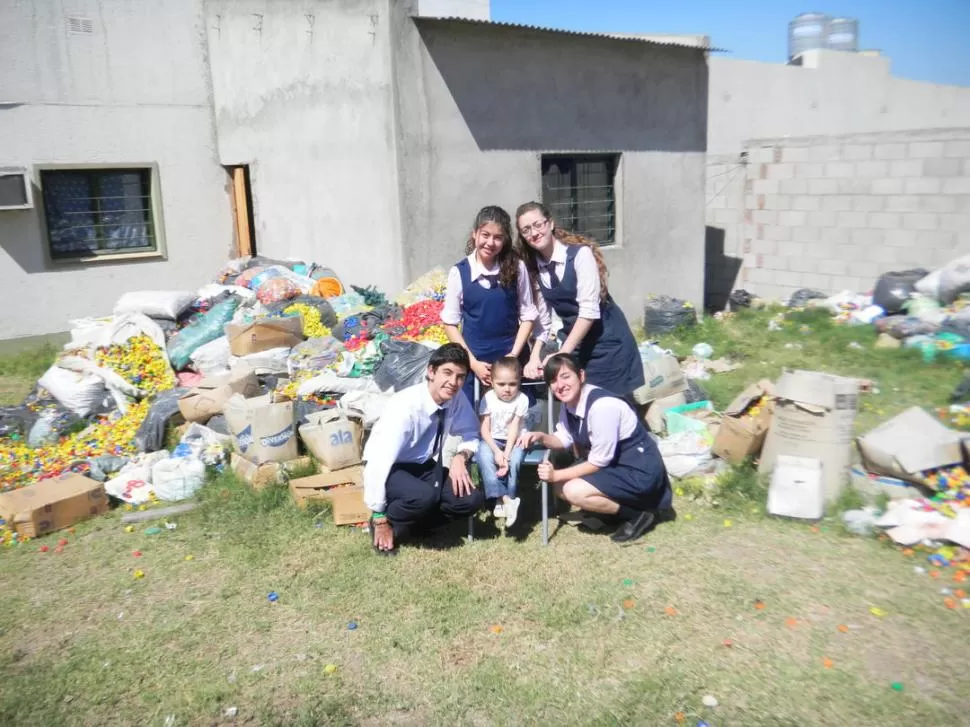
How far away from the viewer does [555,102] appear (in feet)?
30.3

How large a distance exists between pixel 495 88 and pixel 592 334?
4.88 metres

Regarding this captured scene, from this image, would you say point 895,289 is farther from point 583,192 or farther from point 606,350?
point 606,350

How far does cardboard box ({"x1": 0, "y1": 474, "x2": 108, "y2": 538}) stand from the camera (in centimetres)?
480

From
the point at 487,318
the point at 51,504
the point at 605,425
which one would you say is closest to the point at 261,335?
the point at 51,504

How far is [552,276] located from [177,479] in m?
2.93

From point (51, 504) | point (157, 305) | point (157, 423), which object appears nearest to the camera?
point (51, 504)

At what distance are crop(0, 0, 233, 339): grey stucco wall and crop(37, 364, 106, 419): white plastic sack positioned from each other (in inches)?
117

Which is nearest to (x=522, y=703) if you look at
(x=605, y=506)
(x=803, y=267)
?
(x=605, y=506)

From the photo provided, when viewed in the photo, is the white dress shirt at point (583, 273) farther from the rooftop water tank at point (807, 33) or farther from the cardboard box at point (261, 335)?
the rooftop water tank at point (807, 33)

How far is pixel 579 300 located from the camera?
456cm

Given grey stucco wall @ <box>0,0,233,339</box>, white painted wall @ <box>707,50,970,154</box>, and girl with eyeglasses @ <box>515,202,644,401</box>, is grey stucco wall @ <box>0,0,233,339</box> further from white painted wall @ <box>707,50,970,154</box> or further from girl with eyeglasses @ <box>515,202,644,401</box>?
white painted wall @ <box>707,50,970,154</box>

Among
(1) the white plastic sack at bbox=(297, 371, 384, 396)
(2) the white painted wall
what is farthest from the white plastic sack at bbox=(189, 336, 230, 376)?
(2) the white painted wall

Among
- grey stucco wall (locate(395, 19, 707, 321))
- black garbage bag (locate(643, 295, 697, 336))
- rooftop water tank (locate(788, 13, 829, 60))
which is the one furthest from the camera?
rooftop water tank (locate(788, 13, 829, 60))

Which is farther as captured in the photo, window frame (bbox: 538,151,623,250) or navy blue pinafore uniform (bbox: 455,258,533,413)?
window frame (bbox: 538,151,623,250)
